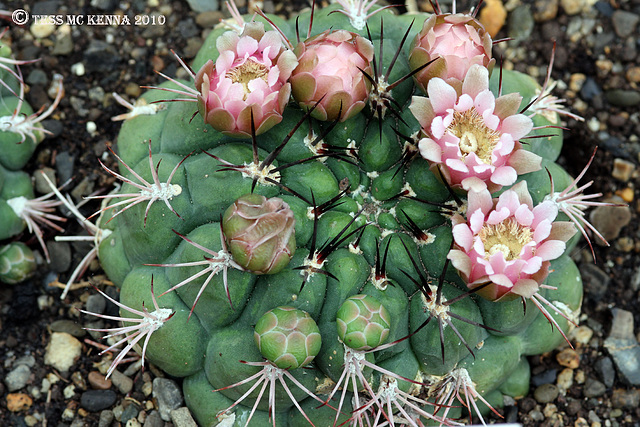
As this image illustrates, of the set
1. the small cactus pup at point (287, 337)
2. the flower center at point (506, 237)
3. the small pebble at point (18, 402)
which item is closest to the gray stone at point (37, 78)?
the small pebble at point (18, 402)

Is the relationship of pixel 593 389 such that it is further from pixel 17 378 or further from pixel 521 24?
pixel 17 378

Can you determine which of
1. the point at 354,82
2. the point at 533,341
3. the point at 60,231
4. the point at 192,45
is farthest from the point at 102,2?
the point at 533,341

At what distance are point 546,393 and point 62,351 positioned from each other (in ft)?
7.51

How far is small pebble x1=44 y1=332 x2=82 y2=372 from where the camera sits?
9.73ft

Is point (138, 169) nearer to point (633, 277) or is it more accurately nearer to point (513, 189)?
point (513, 189)

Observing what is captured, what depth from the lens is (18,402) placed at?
288 cm

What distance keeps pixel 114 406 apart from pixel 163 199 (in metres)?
1.19

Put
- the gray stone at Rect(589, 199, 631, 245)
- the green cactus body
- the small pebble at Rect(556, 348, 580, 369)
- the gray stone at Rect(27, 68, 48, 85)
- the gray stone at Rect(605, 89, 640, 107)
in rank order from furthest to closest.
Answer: the gray stone at Rect(605, 89, 640, 107)
the gray stone at Rect(27, 68, 48, 85)
the gray stone at Rect(589, 199, 631, 245)
the small pebble at Rect(556, 348, 580, 369)
the green cactus body

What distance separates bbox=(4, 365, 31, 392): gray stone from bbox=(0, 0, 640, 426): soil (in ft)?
0.08

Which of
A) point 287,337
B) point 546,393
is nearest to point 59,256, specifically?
point 287,337

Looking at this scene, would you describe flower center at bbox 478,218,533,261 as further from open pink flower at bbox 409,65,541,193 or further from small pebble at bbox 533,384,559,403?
small pebble at bbox 533,384,559,403

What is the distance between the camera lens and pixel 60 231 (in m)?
3.24

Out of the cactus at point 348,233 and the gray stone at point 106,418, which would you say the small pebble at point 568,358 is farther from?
the gray stone at point 106,418

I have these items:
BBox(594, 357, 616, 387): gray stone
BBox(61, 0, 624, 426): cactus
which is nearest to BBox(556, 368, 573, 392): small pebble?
BBox(594, 357, 616, 387): gray stone
